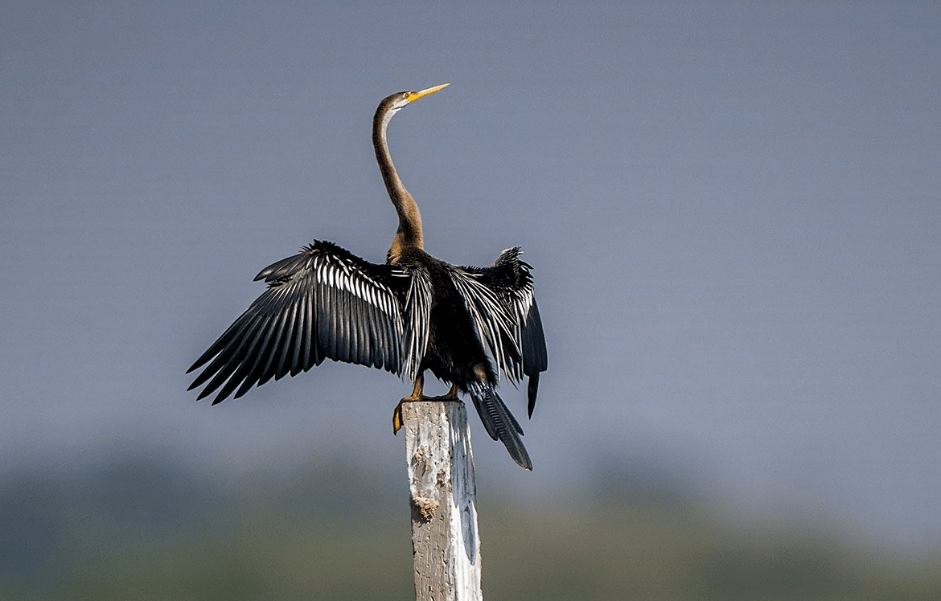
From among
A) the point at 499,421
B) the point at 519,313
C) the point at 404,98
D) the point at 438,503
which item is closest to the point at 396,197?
the point at 404,98

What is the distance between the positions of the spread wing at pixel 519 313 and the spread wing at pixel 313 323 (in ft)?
1.59

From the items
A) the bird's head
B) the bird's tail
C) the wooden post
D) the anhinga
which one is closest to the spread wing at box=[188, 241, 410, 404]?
the anhinga

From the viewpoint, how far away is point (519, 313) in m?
4.17

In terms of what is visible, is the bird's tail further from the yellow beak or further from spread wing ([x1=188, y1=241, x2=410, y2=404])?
the yellow beak

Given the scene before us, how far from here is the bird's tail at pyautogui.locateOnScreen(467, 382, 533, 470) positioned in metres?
3.40

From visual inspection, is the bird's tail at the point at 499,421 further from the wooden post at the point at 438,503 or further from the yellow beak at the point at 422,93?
the yellow beak at the point at 422,93

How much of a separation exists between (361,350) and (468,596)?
1.14 m

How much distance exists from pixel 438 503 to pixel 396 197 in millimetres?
1973

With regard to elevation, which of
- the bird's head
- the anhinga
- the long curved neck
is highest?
the bird's head

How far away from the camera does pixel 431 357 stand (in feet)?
12.4

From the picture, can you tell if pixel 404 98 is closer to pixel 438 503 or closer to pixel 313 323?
pixel 313 323

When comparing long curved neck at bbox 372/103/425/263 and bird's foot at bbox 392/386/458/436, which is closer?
bird's foot at bbox 392/386/458/436

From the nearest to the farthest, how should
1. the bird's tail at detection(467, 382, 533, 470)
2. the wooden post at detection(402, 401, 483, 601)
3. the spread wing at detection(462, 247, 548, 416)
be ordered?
the wooden post at detection(402, 401, 483, 601), the bird's tail at detection(467, 382, 533, 470), the spread wing at detection(462, 247, 548, 416)

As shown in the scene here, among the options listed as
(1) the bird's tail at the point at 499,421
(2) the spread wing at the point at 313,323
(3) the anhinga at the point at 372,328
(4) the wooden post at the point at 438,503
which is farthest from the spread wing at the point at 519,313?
(4) the wooden post at the point at 438,503
